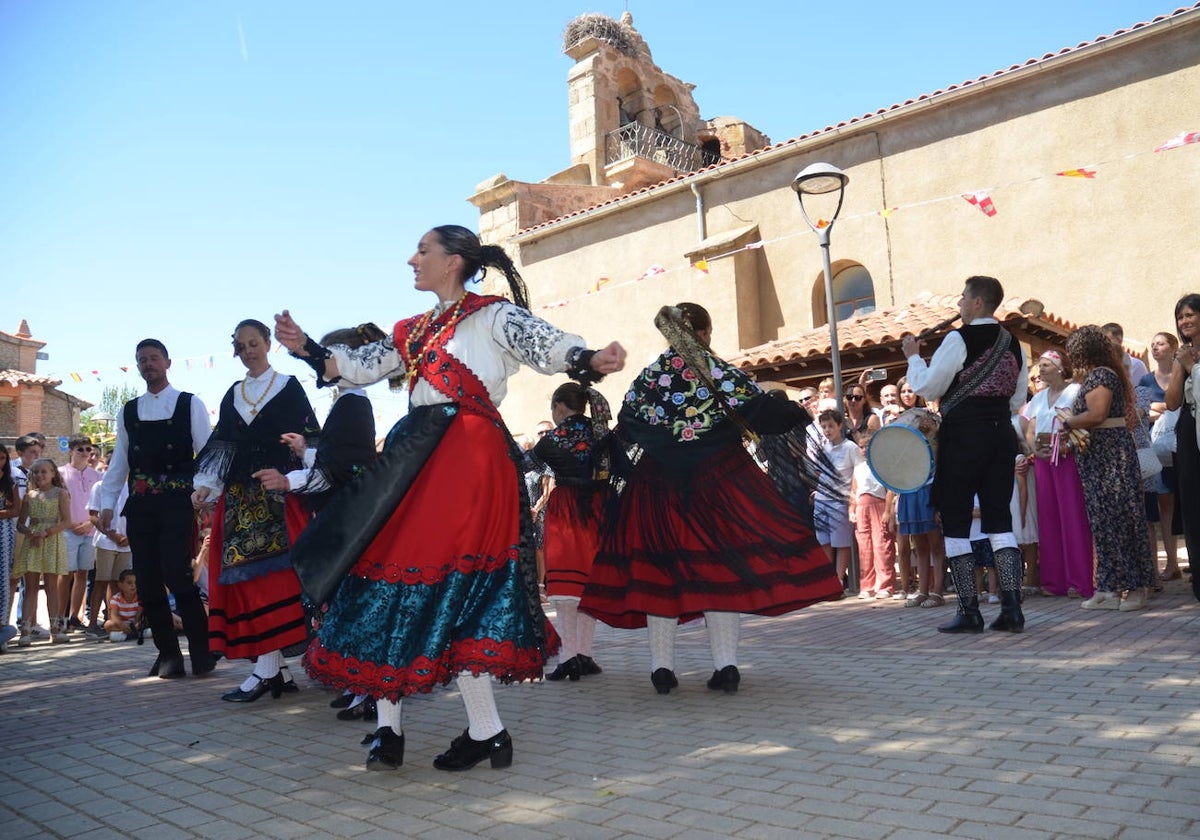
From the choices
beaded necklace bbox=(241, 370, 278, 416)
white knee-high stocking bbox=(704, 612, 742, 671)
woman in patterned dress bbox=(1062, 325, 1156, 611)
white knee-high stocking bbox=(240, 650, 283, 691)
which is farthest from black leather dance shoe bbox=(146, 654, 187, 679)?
woman in patterned dress bbox=(1062, 325, 1156, 611)

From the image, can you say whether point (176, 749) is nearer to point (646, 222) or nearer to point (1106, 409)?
point (1106, 409)

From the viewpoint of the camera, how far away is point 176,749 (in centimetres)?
402

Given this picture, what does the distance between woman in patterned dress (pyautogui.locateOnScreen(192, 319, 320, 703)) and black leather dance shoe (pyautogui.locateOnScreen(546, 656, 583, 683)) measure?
4.74 feet

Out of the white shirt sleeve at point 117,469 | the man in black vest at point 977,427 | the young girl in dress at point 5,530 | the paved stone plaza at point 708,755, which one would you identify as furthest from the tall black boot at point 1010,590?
the young girl in dress at point 5,530

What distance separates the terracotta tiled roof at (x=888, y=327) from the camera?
12.6 metres

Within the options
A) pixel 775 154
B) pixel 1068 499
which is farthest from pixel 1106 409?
pixel 775 154

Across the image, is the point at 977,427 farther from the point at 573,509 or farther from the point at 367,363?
the point at 367,363

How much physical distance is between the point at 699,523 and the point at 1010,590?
97.7 inches

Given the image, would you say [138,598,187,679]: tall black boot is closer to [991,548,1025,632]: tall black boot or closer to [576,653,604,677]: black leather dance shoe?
[576,653,604,677]: black leather dance shoe

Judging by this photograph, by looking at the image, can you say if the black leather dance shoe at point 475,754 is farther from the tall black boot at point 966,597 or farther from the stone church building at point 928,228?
the stone church building at point 928,228

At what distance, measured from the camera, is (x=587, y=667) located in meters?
5.49

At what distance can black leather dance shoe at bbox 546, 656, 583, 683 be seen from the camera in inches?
211

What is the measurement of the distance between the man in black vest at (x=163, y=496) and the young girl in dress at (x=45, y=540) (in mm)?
3992

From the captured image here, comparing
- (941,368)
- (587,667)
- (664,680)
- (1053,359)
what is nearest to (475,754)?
(664,680)
